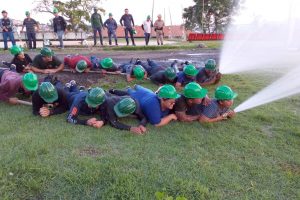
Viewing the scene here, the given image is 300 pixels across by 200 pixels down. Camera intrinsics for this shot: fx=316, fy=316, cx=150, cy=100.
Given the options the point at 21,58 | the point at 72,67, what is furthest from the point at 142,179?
the point at 21,58

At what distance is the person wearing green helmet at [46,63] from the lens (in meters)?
8.52

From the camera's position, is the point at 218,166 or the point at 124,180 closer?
the point at 124,180

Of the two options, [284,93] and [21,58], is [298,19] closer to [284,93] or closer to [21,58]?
[284,93]

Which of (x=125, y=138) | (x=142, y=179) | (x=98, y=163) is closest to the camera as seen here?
(x=142, y=179)

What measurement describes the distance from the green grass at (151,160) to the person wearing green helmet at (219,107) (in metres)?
0.15

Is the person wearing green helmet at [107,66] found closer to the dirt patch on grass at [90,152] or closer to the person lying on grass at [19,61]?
the person lying on grass at [19,61]

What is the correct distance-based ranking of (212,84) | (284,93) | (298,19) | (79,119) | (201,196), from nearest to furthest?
(201,196) → (79,119) → (284,93) → (212,84) → (298,19)

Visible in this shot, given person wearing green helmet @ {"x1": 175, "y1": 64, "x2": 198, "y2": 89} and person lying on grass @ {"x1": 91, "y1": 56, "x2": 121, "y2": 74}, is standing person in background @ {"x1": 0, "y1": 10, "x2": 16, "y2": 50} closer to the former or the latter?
person lying on grass @ {"x1": 91, "y1": 56, "x2": 121, "y2": 74}

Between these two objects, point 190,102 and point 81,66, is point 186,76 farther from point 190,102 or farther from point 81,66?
point 81,66

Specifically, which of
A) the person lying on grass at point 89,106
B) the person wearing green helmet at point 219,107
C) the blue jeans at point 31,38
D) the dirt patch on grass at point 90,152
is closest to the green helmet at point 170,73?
the person wearing green helmet at point 219,107

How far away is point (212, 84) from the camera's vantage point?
849cm

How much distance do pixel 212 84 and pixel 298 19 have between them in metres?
11.4

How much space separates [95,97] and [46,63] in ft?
14.3

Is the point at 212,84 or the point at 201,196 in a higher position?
the point at 212,84
